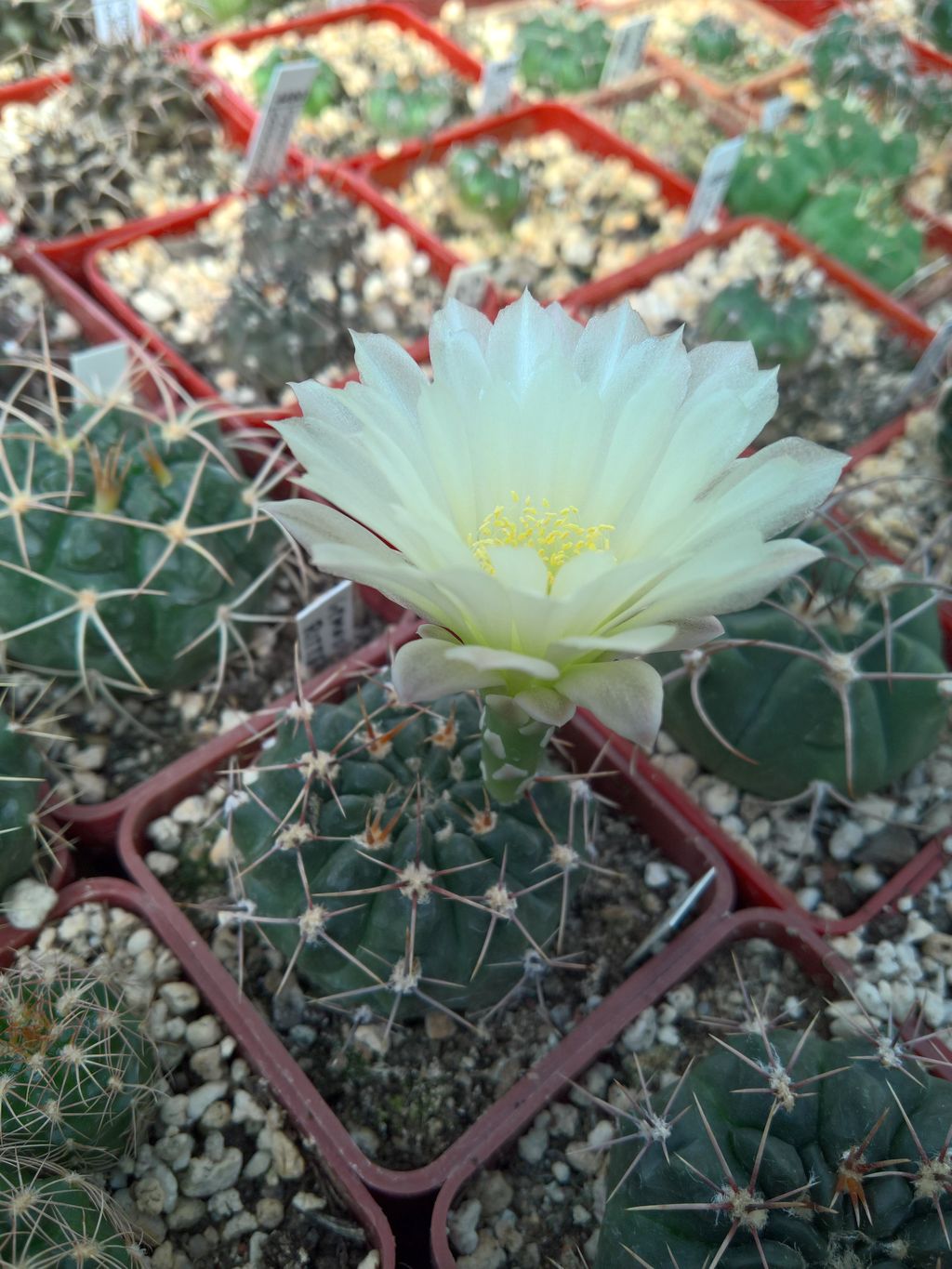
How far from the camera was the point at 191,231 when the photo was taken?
1.92 m

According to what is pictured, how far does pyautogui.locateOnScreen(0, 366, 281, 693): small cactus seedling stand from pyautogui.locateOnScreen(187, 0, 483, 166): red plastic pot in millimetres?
1369

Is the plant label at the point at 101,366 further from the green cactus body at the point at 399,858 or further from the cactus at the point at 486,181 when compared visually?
the cactus at the point at 486,181

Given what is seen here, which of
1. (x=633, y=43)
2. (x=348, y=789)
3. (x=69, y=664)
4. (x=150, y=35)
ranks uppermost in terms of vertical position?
(x=633, y=43)

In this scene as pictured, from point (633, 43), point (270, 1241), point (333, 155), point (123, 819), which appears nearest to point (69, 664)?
point (123, 819)

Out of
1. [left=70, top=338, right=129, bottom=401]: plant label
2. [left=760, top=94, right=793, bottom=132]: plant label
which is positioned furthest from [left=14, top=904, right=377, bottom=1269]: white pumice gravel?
[left=760, top=94, right=793, bottom=132]: plant label

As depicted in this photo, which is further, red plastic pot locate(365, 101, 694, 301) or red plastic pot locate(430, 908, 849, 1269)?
red plastic pot locate(365, 101, 694, 301)

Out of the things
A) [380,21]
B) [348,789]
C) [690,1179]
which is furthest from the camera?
[380,21]

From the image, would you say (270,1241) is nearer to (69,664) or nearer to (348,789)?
(348,789)

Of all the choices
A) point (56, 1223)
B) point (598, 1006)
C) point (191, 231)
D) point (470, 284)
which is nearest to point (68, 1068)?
point (56, 1223)

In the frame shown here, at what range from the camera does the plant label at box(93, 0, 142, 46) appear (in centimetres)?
202

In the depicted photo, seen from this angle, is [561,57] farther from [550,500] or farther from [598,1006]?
[598,1006]

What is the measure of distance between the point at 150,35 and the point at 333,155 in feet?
1.54

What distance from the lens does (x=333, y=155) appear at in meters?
2.26

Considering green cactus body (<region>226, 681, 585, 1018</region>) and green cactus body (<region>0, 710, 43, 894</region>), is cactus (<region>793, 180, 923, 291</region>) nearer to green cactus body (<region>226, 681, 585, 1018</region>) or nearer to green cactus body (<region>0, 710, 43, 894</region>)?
green cactus body (<region>226, 681, 585, 1018</region>)
